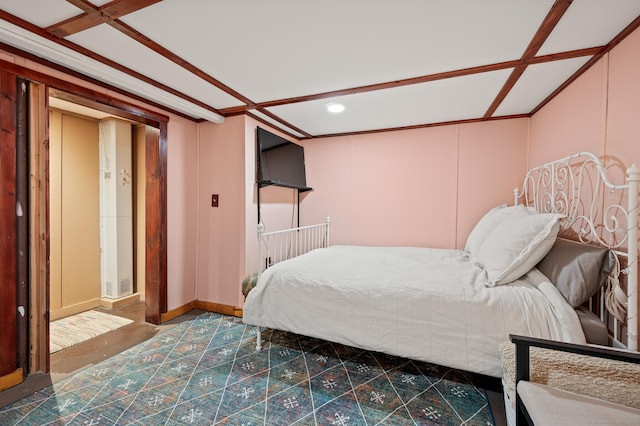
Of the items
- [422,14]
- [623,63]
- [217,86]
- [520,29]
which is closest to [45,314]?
[217,86]

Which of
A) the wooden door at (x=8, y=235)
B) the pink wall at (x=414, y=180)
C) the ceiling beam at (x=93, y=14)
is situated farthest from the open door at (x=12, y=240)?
the pink wall at (x=414, y=180)

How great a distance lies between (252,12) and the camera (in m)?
1.27

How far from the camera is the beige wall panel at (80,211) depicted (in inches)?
107

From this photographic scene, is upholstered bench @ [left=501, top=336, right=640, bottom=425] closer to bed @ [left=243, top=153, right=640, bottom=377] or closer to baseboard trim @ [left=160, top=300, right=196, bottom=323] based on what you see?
bed @ [left=243, top=153, right=640, bottom=377]

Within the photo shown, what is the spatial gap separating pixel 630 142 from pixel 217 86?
2.59m

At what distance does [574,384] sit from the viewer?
0.98 metres

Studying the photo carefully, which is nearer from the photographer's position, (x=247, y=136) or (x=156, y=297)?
(x=156, y=297)

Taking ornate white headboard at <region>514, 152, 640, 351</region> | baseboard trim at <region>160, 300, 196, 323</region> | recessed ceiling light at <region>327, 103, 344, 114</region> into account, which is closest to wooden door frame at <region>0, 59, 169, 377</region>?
baseboard trim at <region>160, 300, 196, 323</region>

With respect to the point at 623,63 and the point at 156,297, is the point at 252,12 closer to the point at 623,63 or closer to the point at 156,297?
the point at 623,63

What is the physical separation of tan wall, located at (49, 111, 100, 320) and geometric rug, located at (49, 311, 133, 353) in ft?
0.57

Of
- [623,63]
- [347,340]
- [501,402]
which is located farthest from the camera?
[347,340]

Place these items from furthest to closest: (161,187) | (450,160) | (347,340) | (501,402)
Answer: (450,160)
(161,187)
(347,340)
(501,402)

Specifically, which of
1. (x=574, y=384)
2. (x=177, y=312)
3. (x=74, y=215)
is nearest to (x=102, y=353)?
(x=177, y=312)

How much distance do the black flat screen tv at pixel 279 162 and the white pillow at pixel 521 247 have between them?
207 cm
